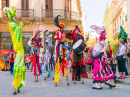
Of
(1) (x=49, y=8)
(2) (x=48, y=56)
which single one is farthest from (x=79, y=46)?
(1) (x=49, y=8)

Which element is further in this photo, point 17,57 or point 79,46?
point 79,46

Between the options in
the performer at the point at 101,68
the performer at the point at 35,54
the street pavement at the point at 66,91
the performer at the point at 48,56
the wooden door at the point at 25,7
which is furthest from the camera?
the wooden door at the point at 25,7

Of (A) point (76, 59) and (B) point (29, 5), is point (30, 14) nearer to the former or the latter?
(B) point (29, 5)

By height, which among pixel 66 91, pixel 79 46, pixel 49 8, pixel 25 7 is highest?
pixel 25 7

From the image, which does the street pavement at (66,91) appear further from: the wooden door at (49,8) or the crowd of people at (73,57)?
the wooden door at (49,8)

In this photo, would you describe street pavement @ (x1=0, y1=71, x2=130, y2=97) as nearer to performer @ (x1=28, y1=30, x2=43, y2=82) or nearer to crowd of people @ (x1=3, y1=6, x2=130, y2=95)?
crowd of people @ (x1=3, y1=6, x2=130, y2=95)

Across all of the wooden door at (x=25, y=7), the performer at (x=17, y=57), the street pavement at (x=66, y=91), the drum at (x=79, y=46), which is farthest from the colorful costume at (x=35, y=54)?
the wooden door at (x=25, y=7)

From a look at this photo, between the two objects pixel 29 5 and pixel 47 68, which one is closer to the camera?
pixel 47 68

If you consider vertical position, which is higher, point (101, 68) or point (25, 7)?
point (25, 7)

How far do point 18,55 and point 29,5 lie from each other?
20132mm

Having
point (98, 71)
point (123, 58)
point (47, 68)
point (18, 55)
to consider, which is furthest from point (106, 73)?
point (47, 68)

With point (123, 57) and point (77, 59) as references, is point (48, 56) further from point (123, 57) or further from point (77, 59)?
point (123, 57)

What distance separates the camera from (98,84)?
7.64 metres

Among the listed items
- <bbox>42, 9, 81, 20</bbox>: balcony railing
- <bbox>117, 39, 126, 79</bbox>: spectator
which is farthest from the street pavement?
<bbox>42, 9, 81, 20</bbox>: balcony railing
